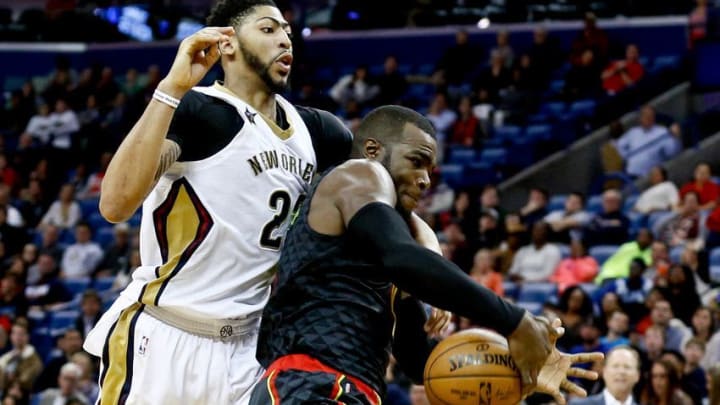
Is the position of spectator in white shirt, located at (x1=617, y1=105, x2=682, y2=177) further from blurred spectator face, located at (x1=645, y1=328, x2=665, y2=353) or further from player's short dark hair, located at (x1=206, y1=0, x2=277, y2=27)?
player's short dark hair, located at (x1=206, y1=0, x2=277, y2=27)

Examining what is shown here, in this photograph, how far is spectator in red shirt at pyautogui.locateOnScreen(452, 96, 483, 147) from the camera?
17.7 metres

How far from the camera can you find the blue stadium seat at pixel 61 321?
15.4 m

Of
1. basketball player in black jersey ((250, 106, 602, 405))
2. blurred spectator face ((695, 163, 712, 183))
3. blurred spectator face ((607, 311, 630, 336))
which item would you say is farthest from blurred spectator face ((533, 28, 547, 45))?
basketball player in black jersey ((250, 106, 602, 405))

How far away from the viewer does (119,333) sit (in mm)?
5109

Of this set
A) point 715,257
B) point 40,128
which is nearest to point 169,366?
point 715,257

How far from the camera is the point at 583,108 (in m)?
17.8

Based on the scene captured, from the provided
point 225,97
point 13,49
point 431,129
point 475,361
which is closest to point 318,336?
point 475,361

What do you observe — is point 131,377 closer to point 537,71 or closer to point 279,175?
point 279,175

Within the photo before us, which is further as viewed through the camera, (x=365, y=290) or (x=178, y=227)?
(x=178, y=227)

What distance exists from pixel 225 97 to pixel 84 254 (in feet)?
39.8

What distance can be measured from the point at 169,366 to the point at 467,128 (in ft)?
42.8

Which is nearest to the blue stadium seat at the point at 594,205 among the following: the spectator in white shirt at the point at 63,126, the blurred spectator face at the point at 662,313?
the blurred spectator face at the point at 662,313

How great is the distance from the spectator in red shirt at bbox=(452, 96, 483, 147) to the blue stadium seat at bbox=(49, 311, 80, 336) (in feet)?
18.7

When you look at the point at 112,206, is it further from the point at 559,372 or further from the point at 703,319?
the point at 703,319
